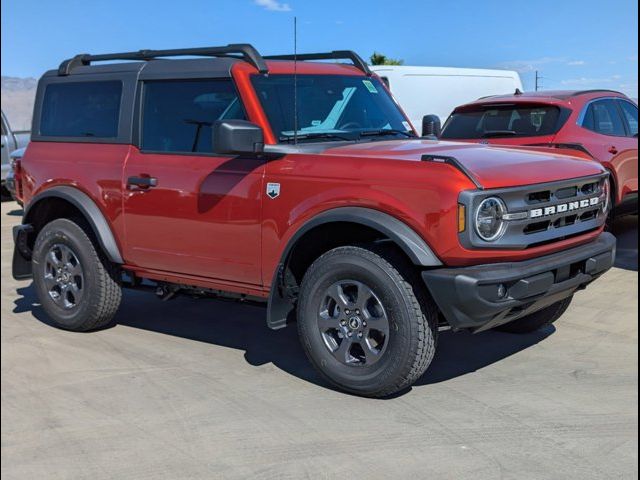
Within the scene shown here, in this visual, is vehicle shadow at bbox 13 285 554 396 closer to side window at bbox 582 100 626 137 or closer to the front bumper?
the front bumper

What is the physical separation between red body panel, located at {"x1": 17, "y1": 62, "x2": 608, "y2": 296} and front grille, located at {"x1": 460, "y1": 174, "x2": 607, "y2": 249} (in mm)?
50

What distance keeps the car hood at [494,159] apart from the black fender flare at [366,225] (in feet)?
1.17

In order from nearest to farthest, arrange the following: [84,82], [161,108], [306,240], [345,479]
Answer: [345,479] → [306,240] → [161,108] → [84,82]

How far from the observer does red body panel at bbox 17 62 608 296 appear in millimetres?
3928

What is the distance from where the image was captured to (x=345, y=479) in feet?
10.7

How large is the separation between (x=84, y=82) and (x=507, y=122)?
14.3 feet

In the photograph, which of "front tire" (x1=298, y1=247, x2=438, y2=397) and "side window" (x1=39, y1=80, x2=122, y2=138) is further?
"side window" (x1=39, y1=80, x2=122, y2=138)

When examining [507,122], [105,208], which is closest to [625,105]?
[507,122]

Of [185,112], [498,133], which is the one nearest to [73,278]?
[185,112]

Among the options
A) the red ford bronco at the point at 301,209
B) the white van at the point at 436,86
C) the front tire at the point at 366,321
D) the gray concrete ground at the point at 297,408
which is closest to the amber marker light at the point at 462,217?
the red ford bronco at the point at 301,209

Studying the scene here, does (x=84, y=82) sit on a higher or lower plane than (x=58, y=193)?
higher

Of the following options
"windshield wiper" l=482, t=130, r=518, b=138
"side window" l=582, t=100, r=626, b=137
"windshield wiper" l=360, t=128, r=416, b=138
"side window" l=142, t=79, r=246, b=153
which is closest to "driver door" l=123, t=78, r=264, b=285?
"side window" l=142, t=79, r=246, b=153

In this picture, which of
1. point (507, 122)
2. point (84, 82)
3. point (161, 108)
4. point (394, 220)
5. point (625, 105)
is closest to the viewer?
point (394, 220)

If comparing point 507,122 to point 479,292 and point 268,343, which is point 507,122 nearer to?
point 268,343
